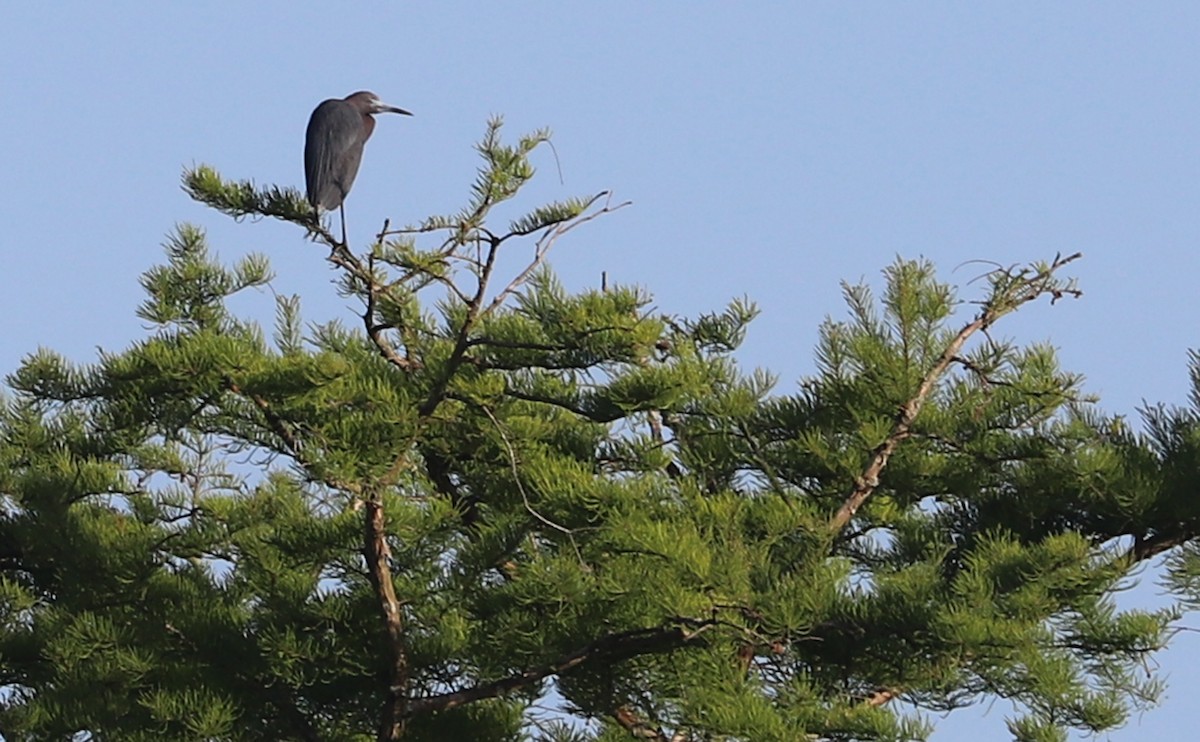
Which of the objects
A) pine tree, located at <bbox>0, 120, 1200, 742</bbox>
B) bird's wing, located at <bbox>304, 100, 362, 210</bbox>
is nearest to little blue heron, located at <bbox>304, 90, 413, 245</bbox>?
bird's wing, located at <bbox>304, 100, 362, 210</bbox>

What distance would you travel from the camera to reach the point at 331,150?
6.72m

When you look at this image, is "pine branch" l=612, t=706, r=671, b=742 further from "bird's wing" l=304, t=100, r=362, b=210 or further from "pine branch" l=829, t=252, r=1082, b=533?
"bird's wing" l=304, t=100, r=362, b=210

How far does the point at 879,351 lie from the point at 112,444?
2173 millimetres

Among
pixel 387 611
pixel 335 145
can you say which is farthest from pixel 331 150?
pixel 387 611

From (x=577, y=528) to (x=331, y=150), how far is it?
8.39 feet

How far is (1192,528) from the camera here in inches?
205

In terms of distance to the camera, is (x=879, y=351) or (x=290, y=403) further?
(x=879, y=351)

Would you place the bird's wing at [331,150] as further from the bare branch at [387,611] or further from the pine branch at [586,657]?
the pine branch at [586,657]

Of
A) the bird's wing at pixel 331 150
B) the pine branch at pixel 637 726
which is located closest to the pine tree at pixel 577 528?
the pine branch at pixel 637 726

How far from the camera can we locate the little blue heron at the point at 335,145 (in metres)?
6.48

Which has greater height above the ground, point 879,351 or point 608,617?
point 879,351

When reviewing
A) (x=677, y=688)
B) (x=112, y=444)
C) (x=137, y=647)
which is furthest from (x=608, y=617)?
(x=112, y=444)

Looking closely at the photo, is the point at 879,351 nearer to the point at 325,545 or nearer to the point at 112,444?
the point at 325,545

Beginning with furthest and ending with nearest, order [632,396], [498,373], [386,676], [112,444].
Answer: [112,444], [386,676], [498,373], [632,396]
